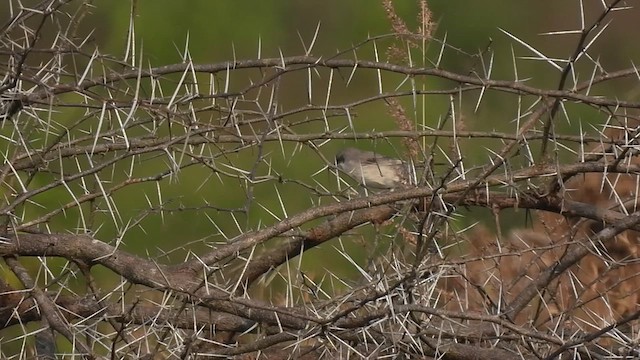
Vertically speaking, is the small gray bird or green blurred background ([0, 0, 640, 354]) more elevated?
the small gray bird

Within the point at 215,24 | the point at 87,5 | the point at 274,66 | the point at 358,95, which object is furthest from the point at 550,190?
the point at 215,24

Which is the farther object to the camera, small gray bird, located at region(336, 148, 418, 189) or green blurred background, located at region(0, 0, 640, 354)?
green blurred background, located at region(0, 0, 640, 354)

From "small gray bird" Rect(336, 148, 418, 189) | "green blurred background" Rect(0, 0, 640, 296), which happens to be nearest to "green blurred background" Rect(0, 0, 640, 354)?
"green blurred background" Rect(0, 0, 640, 296)

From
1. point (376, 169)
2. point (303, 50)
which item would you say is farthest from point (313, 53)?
point (376, 169)

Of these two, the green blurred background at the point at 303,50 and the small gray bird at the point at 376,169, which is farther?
the green blurred background at the point at 303,50

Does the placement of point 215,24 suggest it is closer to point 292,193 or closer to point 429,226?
point 292,193

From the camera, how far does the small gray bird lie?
265cm

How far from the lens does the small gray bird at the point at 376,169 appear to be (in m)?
2.65

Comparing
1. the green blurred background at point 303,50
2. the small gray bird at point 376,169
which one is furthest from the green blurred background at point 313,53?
the small gray bird at point 376,169

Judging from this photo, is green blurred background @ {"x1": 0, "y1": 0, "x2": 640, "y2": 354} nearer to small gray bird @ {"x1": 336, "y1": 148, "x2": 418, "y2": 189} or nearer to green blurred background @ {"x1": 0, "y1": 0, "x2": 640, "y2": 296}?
green blurred background @ {"x1": 0, "y1": 0, "x2": 640, "y2": 296}

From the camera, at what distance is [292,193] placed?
5.39 metres

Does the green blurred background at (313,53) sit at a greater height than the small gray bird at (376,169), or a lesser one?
lesser

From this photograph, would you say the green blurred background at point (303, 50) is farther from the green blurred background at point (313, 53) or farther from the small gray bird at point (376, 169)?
the small gray bird at point (376, 169)

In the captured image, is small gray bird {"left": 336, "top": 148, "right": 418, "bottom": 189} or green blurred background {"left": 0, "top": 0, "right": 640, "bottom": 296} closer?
small gray bird {"left": 336, "top": 148, "right": 418, "bottom": 189}
